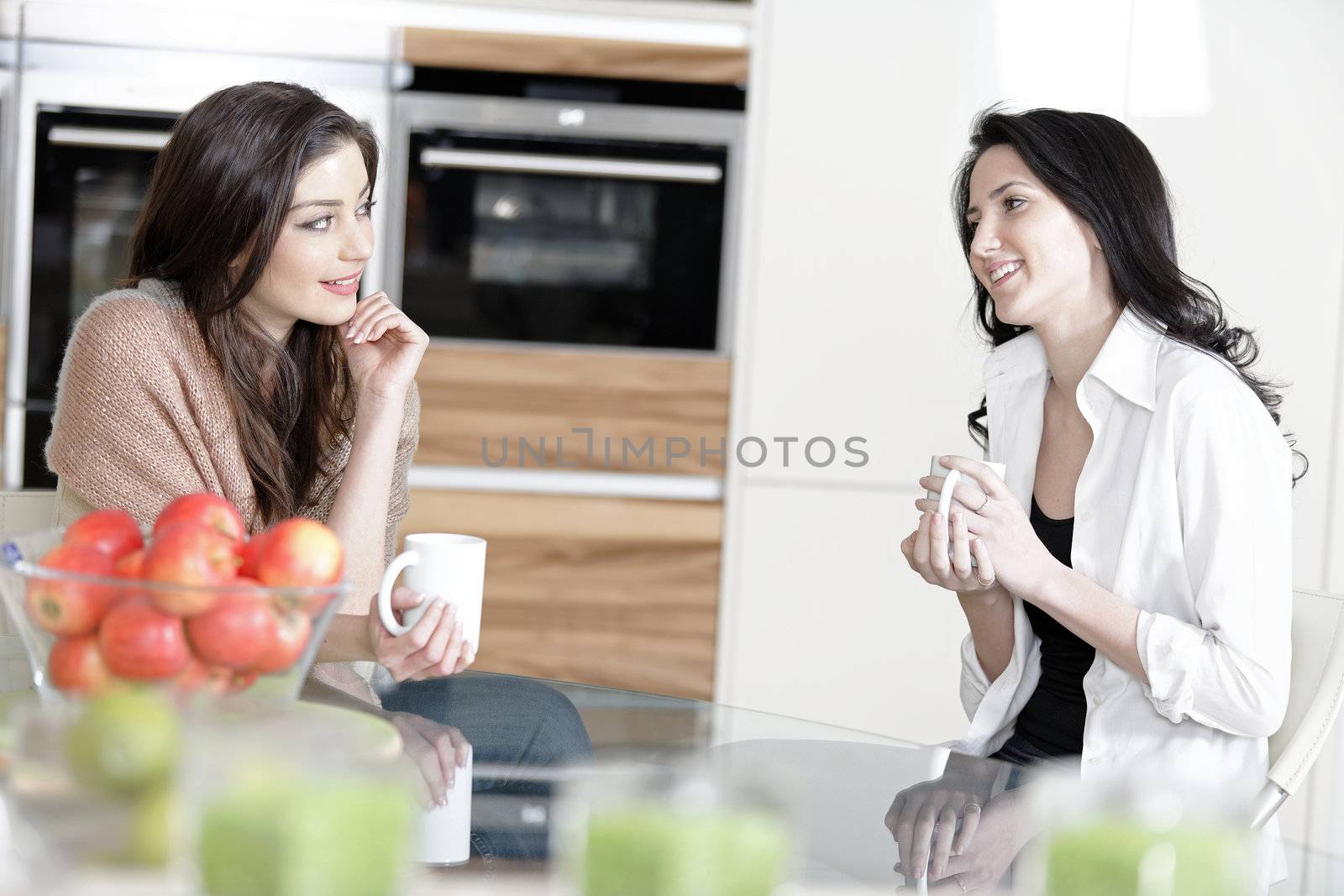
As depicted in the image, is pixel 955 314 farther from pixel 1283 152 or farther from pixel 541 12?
pixel 541 12

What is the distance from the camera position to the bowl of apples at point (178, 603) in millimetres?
837

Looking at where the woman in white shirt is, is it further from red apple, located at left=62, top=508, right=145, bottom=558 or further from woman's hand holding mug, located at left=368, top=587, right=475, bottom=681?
red apple, located at left=62, top=508, right=145, bottom=558

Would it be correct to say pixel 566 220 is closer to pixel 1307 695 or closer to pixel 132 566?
pixel 1307 695

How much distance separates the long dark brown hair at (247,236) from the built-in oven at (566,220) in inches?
34.8

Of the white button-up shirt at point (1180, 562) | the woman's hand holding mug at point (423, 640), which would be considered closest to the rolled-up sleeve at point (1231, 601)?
the white button-up shirt at point (1180, 562)

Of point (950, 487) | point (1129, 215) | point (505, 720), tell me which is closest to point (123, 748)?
point (505, 720)

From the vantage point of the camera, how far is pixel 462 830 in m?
1.00

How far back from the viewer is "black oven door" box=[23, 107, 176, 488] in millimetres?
2646

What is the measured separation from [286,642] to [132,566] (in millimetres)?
120

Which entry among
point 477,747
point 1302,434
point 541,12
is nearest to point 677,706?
point 477,747

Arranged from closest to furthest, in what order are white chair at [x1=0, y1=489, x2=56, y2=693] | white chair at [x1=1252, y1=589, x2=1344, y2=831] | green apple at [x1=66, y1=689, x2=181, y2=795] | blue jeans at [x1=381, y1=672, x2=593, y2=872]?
green apple at [x1=66, y1=689, x2=181, y2=795] → blue jeans at [x1=381, y1=672, x2=593, y2=872] → white chair at [x1=1252, y1=589, x2=1344, y2=831] → white chair at [x1=0, y1=489, x2=56, y2=693]

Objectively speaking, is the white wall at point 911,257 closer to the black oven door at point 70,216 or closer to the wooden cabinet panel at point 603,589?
the wooden cabinet panel at point 603,589

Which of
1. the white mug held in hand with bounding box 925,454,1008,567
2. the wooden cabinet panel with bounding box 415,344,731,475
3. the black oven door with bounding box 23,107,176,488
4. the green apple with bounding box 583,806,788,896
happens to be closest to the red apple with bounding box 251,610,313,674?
the green apple with bounding box 583,806,788,896

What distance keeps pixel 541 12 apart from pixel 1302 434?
1.80 metres
